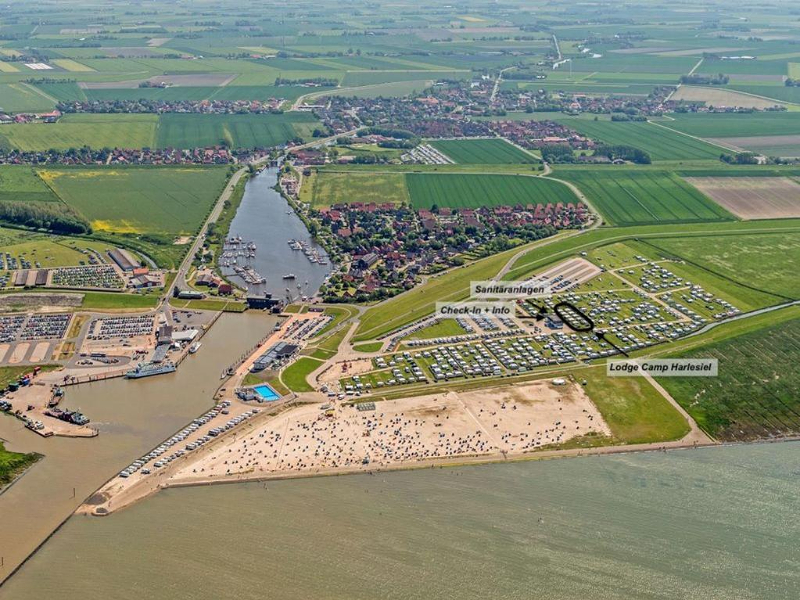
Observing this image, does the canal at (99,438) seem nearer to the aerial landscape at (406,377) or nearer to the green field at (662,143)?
the aerial landscape at (406,377)

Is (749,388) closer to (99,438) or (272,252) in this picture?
(99,438)

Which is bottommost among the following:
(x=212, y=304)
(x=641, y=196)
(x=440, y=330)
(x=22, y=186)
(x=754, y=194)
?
(x=440, y=330)

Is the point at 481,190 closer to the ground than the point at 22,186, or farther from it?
closer to the ground

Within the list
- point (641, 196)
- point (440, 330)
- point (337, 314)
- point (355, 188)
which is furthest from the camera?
point (355, 188)

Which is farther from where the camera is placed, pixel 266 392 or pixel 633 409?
pixel 266 392

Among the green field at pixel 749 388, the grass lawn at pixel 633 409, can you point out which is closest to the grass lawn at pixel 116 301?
the grass lawn at pixel 633 409

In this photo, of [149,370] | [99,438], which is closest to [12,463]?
[99,438]

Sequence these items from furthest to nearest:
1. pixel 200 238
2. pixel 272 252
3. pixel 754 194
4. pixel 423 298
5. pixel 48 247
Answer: pixel 754 194
pixel 200 238
pixel 272 252
pixel 48 247
pixel 423 298
